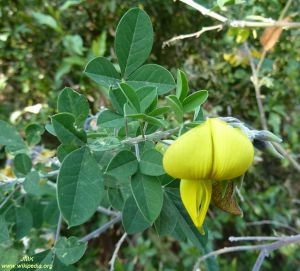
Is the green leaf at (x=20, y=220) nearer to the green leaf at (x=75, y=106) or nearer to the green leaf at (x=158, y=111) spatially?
the green leaf at (x=75, y=106)

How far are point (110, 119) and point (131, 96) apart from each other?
0.08m

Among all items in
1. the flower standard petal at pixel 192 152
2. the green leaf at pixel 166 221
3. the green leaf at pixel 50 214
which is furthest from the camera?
the green leaf at pixel 50 214

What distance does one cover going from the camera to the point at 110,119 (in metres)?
0.69

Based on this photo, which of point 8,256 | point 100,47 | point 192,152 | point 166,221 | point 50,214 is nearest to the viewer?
point 192,152

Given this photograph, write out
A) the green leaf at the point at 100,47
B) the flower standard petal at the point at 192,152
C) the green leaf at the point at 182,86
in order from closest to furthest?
the flower standard petal at the point at 192,152 → the green leaf at the point at 182,86 → the green leaf at the point at 100,47

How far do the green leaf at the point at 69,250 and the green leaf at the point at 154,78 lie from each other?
310mm

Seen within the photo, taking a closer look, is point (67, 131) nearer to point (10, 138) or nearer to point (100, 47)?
point (10, 138)

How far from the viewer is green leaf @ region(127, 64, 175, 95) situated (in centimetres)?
72

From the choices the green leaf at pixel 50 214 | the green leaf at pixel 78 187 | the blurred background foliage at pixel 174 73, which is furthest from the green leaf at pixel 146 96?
the blurred background foliage at pixel 174 73

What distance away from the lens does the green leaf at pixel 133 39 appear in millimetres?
711

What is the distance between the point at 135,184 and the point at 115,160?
50mm

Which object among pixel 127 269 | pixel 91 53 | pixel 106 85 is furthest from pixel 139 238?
pixel 106 85

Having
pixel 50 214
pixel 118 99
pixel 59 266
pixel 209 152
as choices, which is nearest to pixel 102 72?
pixel 118 99

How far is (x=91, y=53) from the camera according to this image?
5.90 feet
